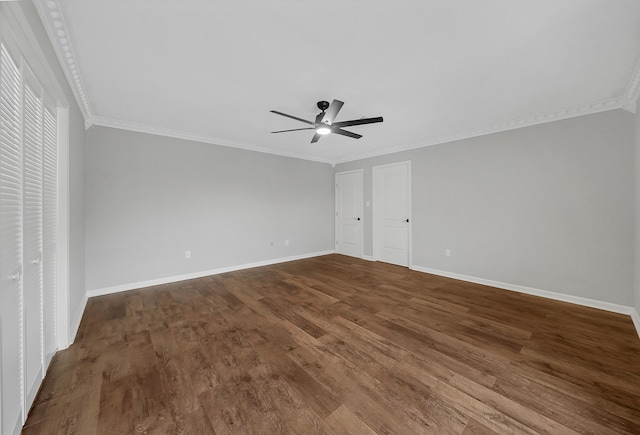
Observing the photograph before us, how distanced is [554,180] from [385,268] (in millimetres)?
2899

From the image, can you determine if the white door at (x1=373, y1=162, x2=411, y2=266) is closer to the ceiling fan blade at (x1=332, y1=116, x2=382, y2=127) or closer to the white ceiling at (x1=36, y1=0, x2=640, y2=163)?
the white ceiling at (x1=36, y1=0, x2=640, y2=163)

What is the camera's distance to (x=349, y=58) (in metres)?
2.04

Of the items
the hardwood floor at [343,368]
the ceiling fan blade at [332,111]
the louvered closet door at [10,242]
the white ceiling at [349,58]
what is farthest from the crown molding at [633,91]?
the louvered closet door at [10,242]

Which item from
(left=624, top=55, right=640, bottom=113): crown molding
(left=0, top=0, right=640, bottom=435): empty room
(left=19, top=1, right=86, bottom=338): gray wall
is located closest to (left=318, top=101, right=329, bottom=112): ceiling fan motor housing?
(left=0, top=0, right=640, bottom=435): empty room

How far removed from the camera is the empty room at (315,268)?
1.44 m

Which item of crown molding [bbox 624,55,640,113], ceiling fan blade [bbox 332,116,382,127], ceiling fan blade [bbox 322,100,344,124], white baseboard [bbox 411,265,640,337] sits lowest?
white baseboard [bbox 411,265,640,337]

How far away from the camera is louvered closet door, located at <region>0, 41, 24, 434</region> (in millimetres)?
1118

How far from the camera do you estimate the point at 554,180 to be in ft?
10.5

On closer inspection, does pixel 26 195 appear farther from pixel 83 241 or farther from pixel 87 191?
pixel 87 191

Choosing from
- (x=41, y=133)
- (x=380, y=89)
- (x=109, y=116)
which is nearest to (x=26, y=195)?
(x=41, y=133)

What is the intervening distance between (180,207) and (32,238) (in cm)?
253

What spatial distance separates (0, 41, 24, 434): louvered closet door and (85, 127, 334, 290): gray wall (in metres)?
2.45

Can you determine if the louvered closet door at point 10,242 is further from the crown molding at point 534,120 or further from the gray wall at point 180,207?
the crown molding at point 534,120

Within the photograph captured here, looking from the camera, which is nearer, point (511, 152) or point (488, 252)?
point (511, 152)
